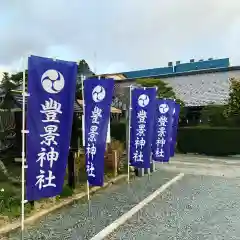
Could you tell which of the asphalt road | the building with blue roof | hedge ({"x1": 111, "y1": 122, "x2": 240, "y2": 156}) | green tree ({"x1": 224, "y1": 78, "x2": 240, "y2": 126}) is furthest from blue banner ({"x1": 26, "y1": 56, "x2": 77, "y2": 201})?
the building with blue roof

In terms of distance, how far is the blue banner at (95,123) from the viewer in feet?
22.7

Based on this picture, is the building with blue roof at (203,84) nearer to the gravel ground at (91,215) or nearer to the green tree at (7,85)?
the green tree at (7,85)

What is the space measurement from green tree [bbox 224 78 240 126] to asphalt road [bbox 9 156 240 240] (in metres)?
12.3

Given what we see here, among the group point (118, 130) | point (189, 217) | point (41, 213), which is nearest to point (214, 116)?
point (118, 130)

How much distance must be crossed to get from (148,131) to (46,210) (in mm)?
3966

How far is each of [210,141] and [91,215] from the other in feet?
52.8

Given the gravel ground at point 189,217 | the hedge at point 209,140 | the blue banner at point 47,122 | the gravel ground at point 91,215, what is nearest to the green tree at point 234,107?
the hedge at point 209,140

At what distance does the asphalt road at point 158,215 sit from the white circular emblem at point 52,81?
2.13 meters

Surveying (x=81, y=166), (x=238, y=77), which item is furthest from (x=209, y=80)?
(x=81, y=166)

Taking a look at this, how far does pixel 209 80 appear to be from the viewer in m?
27.5

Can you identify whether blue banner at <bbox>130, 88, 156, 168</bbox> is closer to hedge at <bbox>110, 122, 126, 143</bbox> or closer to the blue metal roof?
hedge at <bbox>110, 122, 126, 143</bbox>

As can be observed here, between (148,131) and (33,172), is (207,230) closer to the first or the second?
(33,172)

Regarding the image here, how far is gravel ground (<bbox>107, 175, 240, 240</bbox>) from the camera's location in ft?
18.5

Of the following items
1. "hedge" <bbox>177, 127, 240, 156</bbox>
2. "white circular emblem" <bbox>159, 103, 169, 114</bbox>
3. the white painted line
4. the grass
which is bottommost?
the white painted line
